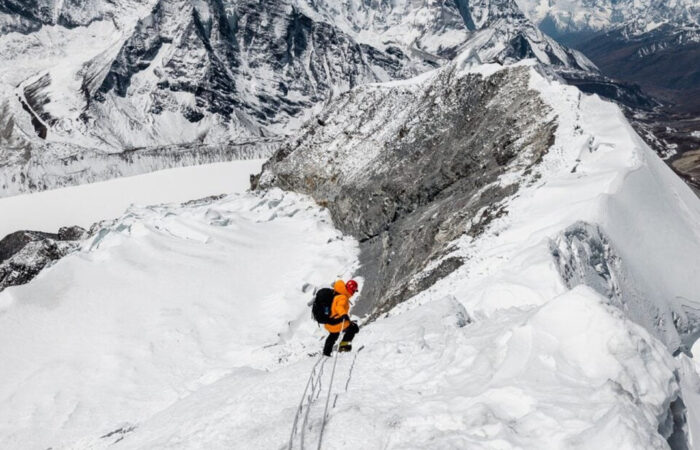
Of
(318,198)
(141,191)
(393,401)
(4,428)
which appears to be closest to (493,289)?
(393,401)

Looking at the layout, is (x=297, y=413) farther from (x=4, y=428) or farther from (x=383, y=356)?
(x=4, y=428)

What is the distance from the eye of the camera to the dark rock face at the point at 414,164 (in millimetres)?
25312

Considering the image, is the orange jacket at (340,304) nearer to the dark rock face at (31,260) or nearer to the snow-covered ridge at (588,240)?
the snow-covered ridge at (588,240)

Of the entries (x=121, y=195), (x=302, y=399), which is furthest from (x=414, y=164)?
(x=121, y=195)

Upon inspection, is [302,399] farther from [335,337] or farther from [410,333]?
[410,333]

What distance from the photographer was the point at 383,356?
10258mm

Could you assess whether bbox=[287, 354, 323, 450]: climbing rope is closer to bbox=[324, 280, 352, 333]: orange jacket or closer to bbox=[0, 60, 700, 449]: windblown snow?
bbox=[0, 60, 700, 449]: windblown snow

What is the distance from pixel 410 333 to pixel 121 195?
319 feet

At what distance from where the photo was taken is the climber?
459 inches

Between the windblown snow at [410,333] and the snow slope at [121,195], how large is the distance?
48.9 m

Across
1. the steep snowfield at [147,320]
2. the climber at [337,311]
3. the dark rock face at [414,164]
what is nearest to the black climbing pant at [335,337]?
the climber at [337,311]

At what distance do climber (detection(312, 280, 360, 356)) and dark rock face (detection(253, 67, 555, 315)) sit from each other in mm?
7567

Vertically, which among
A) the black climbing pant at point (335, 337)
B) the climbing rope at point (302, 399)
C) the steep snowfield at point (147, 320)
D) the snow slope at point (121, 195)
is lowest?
the snow slope at point (121, 195)

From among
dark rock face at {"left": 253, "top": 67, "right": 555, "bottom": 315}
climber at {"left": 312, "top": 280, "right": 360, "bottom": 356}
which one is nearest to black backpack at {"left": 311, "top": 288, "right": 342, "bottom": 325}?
climber at {"left": 312, "top": 280, "right": 360, "bottom": 356}
